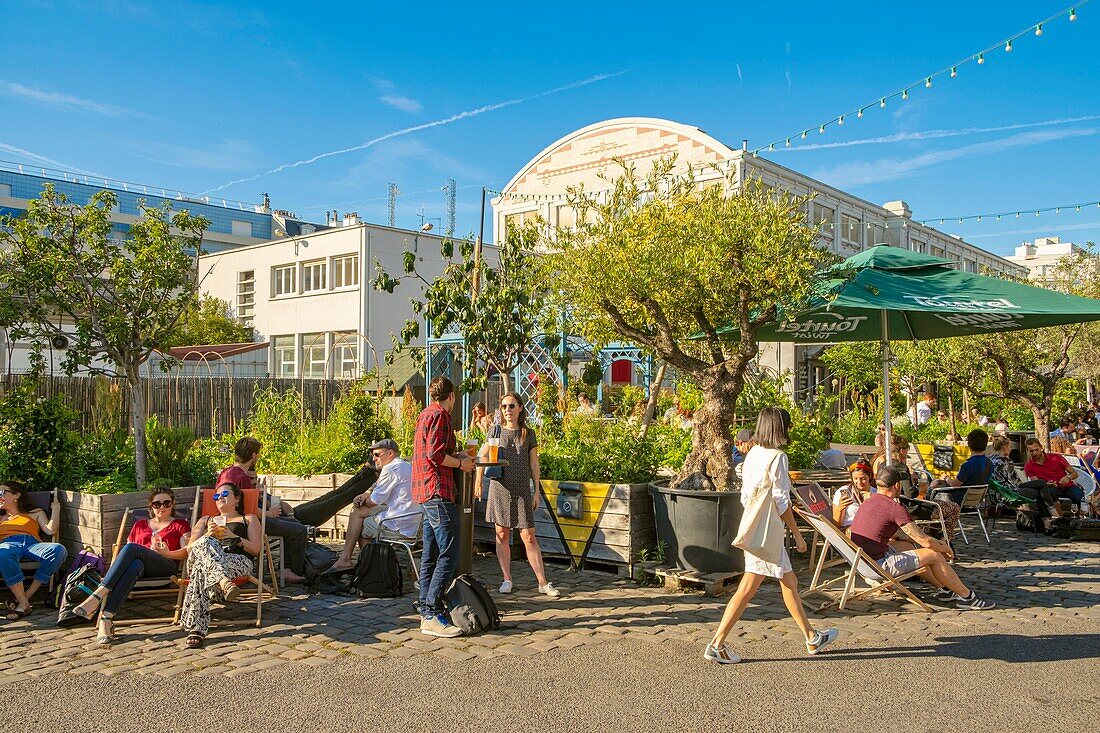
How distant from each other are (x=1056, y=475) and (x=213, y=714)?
10016 millimetres

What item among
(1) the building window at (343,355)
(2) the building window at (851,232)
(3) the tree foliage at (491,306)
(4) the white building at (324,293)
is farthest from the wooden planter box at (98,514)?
(2) the building window at (851,232)

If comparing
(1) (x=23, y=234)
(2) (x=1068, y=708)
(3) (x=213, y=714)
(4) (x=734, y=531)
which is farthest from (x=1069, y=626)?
(1) (x=23, y=234)

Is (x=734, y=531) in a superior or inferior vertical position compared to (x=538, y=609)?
superior

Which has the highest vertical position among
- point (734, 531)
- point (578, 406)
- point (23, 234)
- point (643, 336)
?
point (23, 234)

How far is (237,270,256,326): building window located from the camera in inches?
1447

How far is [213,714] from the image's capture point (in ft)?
15.1

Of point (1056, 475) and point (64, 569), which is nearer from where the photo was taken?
point (64, 569)

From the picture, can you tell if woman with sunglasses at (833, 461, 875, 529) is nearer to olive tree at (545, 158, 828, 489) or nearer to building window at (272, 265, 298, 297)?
olive tree at (545, 158, 828, 489)

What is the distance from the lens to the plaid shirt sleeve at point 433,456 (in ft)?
20.9

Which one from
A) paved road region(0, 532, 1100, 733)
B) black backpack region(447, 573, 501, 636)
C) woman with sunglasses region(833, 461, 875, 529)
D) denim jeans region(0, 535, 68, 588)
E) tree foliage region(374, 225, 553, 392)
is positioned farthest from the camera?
tree foliage region(374, 225, 553, 392)

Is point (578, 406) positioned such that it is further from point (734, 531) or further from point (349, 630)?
point (349, 630)

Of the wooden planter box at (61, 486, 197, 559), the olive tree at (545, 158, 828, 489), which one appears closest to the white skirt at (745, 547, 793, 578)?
the olive tree at (545, 158, 828, 489)

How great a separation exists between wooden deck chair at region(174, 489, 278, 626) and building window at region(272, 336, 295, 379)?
28908 mm

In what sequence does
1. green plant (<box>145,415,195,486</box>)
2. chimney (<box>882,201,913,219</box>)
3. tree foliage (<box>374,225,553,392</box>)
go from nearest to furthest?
green plant (<box>145,415,195,486</box>)
tree foliage (<box>374,225,553,392</box>)
chimney (<box>882,201,913,219</box>)
